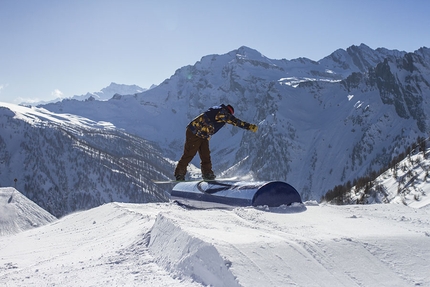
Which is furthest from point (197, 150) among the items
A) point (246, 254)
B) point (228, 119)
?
point (246, 254)

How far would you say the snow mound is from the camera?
15547 mm

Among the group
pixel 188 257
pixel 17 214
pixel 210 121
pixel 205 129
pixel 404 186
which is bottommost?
pixel 404 186

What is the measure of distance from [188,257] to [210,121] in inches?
359

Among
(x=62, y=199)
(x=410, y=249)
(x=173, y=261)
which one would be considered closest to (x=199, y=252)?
(x=173, y=261)

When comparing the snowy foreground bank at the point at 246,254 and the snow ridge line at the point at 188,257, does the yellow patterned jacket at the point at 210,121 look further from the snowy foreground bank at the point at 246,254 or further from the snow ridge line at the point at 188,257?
the snow ridge line at the point at 188,257

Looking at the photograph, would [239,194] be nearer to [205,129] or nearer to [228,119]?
[228,119]

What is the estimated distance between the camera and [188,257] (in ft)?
16.6

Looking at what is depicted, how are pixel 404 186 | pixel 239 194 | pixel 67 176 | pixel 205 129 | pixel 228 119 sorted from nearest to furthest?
1. pixel 239 194
2. pixel 228 119
3. pixel 205 129
4. pixel 404 186
5. pixel 67 176

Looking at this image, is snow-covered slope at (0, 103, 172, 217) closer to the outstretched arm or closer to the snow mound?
the snow mound

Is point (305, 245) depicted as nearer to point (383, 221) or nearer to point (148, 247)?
point (148, 247)

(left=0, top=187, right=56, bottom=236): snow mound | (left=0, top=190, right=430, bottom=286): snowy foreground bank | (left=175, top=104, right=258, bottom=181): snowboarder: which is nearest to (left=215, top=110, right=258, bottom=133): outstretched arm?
(left=175, top=104, right=258, bottom=181): snowboarder

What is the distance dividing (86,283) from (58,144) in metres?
207

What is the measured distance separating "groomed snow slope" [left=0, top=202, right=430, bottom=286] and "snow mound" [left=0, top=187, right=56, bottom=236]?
8.07 m

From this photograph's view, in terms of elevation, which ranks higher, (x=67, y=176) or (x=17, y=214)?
(x=17, y=214)
